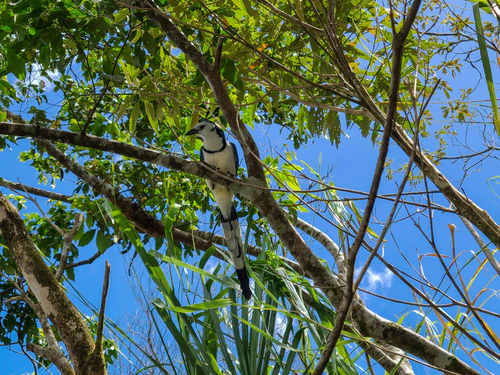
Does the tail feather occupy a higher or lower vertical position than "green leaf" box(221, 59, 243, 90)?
lower

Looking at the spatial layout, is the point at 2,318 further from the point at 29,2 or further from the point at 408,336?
the point at 408,336

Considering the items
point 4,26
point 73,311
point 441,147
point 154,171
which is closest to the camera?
point 73,311

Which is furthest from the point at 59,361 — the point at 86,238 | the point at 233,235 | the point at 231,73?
the point at 233,235

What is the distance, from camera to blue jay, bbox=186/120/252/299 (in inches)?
109

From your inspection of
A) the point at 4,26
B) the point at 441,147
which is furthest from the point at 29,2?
the point at 441,147

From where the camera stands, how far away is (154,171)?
360 cm

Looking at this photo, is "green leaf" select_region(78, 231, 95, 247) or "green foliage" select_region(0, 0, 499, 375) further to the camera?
"green leaf" select_region(78, 231, 95, 247)

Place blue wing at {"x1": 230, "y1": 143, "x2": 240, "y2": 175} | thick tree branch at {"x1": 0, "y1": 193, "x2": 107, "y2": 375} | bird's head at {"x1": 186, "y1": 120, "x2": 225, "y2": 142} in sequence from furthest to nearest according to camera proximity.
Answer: blue wing at {"x1": 230, "y1": 143, "x2": 240, "y2": 175} < bird's head at {"x1": 186, "y1": 120, "x2": 225, "y2": 142} < thick tree branch at {"x1": 0, "y1": 193, "x2": 107, "y2": 375}

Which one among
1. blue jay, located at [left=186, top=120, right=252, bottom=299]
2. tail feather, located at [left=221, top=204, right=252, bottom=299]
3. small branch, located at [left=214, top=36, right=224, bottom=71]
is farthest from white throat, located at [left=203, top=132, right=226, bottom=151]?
small branch, located at [left=214, top=36, right=224, bottom=71]

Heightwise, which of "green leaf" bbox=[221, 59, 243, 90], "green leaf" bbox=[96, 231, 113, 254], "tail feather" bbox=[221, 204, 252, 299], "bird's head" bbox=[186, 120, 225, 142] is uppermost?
"bird's head" bbox=[186, 120, 225, 142]

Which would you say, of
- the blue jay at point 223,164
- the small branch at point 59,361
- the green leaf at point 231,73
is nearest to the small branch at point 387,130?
the small branch at point 59,361

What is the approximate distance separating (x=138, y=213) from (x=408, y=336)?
173 cm

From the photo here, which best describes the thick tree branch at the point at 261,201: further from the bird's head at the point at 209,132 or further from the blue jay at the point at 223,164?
the bird's head at the point at 209,132

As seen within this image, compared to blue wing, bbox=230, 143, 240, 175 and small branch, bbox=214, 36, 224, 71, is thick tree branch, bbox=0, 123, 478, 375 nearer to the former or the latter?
small branch, bbox=214, 36, 224, 71
